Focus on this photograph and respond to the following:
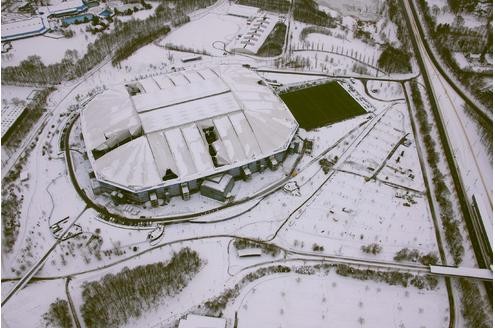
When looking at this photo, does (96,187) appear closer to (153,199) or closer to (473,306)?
(153,199)

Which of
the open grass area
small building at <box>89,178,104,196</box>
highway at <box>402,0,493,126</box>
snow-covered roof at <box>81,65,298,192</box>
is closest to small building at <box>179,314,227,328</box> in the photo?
snow-covered roof at <box>81,65,298,192</box>

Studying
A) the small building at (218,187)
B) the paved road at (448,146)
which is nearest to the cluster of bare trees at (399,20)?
the paved road at (448,146)

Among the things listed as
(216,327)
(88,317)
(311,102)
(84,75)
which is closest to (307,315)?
(216,327)

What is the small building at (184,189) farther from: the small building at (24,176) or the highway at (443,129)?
the highway at (443,129)

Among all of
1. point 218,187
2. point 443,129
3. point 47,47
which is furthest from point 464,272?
point 47,47

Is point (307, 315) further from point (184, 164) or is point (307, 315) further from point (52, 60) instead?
point (52, 60)

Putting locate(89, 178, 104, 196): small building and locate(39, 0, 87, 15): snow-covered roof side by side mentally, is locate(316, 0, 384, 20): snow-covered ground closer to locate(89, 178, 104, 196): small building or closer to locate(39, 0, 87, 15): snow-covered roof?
locate(39, 0, 87, 15): snow-covered roof
